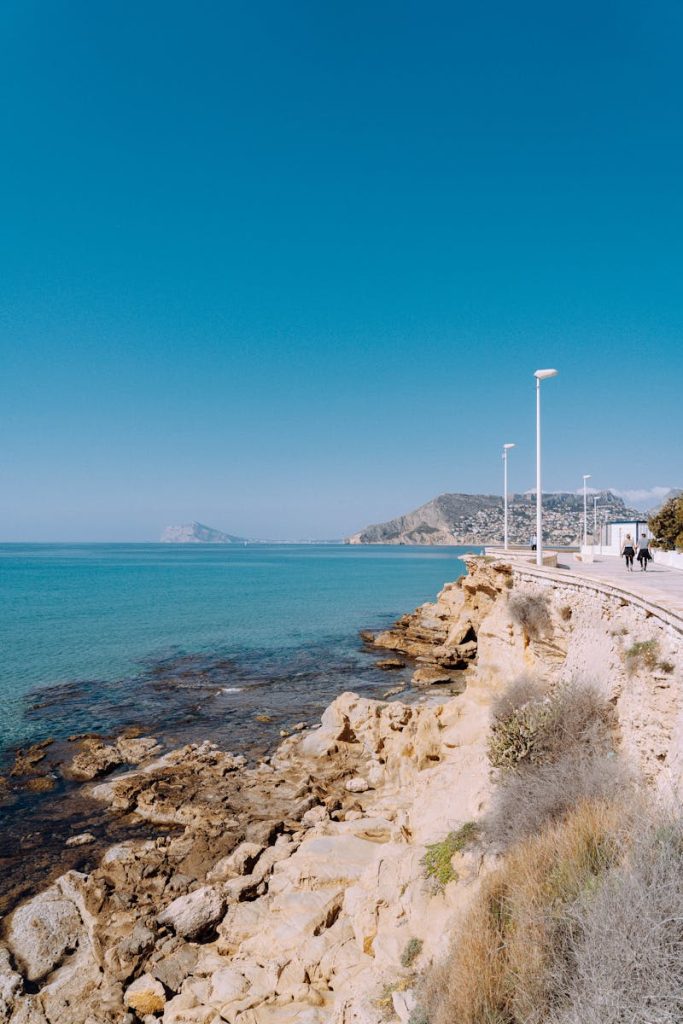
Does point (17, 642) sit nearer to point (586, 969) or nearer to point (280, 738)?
point (280, 738)

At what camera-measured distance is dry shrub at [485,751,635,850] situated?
6.37 metres

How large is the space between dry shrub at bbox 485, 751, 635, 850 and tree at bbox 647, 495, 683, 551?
25.0 m

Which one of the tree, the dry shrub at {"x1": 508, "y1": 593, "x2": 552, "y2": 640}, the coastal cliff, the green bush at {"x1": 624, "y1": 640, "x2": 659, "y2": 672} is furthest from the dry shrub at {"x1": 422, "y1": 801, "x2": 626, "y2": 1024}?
the tree

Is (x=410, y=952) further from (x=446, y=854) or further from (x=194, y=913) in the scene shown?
(x=194, y=913)

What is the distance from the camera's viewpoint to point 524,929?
4.43 meters

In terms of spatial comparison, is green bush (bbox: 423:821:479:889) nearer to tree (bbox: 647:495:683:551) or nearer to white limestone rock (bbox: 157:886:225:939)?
white limestone rock (bbox: 157:886:225:939)

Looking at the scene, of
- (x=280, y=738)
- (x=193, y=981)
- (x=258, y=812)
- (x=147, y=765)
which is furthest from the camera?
(x=280, y=738)

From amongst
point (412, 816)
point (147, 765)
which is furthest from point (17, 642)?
point (412, 816)

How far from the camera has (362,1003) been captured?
18.4ft

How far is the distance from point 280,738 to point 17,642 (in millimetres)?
21467

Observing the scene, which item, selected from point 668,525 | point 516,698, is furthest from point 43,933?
point 668,525

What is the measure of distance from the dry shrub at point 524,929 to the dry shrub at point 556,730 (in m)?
2.64

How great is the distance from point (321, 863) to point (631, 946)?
693 centimetres

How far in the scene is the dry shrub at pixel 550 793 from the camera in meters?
6.37
